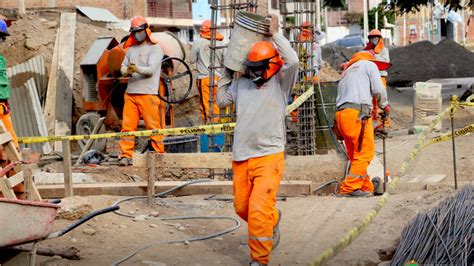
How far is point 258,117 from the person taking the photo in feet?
24.6

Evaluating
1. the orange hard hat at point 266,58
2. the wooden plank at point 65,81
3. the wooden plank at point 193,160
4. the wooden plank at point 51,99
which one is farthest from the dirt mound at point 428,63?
the orange hard hat at point 266,58

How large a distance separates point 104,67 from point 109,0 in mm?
27612

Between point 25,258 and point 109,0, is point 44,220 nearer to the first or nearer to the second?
point 25,258

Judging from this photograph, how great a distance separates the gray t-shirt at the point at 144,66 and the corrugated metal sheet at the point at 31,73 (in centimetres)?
478

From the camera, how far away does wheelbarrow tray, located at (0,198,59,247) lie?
625 cm

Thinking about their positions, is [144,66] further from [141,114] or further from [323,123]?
[323,123]

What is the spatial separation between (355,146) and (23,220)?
5327mm

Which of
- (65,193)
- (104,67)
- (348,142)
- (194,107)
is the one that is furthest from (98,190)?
(194,107)

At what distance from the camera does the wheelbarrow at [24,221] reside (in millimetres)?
6254

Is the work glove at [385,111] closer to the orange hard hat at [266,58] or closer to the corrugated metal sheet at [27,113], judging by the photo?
the orange hard hat at [266,58]

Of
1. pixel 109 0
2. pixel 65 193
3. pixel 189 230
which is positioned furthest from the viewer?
pixel 109 0

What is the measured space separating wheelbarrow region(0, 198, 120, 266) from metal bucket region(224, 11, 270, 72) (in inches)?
76.3

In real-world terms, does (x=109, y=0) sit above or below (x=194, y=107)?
above

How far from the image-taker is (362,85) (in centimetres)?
1088
